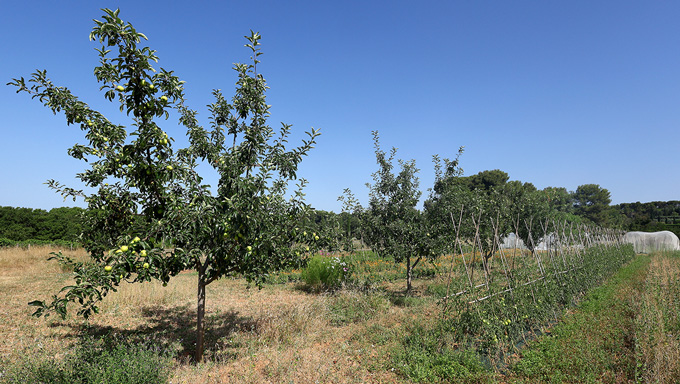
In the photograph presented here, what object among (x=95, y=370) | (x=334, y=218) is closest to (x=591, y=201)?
(x=334, y=218)

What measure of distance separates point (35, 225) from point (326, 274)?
19.2 metres

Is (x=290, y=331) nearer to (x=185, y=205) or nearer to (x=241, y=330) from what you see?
(x=241, y=330)

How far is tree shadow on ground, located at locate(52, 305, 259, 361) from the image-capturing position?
5711 mm

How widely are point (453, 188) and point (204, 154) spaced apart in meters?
7.81

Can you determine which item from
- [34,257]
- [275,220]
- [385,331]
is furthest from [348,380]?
[34,257]

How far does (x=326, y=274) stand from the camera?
11320 millimetres

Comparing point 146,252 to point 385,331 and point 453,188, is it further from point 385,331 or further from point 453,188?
point 453,188

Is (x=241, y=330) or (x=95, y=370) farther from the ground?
(x=95, y=370)

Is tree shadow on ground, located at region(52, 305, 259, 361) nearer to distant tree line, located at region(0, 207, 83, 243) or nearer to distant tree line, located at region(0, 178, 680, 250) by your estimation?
distant tree line, located at region(0, 178, 680, 250)

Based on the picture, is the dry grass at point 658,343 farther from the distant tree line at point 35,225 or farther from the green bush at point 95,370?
the distant tree line at point 35,225

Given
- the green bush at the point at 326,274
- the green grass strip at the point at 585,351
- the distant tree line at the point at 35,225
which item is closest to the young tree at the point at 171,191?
the green grass strip at the point at 585,351

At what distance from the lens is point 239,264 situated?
16.0ft

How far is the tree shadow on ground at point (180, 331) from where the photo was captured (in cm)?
571

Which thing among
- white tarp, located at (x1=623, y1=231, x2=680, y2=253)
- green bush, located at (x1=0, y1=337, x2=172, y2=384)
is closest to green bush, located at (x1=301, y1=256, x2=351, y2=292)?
green bush, located at (x1=0, y1=337, x2=172, y2=384)
